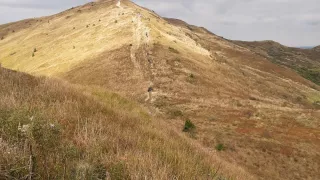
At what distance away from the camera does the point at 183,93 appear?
33.3m

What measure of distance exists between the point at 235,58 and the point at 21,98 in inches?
2976

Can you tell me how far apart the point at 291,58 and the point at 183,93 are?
138 metres

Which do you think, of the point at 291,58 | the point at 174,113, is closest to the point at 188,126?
the point at 174,113

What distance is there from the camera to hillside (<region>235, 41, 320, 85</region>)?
124881 millimetres

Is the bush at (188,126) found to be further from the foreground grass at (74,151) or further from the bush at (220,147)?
the foreground grass at (74,151)

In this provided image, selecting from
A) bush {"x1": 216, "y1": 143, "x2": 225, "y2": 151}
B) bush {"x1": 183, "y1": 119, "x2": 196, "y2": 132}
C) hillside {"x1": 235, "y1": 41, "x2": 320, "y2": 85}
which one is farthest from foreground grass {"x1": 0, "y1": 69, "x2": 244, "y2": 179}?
hillside {"x1": 235, "y1": 41, "x2": 320, "y2": 85}

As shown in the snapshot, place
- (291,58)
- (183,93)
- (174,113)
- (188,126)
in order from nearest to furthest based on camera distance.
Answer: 1. (188,126)
2. (174,113)
3. (183,93)
4. (291,58)

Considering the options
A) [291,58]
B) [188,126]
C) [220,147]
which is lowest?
[220,147]

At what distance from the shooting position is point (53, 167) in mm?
4691

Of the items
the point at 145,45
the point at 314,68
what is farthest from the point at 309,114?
the point at 314,68

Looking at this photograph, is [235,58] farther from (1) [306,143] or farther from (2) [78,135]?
(2) [78,135]

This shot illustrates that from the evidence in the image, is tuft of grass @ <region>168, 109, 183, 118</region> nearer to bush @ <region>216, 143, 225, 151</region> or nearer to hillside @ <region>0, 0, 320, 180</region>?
hillside @ <region>0, 0, 320, 180</region>

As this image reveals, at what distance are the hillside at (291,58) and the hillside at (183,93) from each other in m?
63.7

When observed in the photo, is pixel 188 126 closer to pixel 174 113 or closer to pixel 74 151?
pixel 174 113
